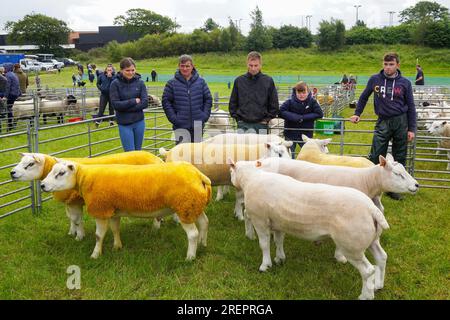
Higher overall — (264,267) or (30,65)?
(30,65)

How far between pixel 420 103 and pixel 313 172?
11.5 meters

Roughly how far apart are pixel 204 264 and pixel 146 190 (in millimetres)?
1012

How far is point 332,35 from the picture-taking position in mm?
58969

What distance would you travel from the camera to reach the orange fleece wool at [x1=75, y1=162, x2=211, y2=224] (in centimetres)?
446

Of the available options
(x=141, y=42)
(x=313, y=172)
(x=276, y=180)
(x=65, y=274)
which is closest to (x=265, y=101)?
(x=313, y=172)

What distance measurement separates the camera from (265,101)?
21.3ft

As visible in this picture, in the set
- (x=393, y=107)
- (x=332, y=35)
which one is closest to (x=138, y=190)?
(x=393, y=107)

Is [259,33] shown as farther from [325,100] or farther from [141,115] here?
[141,115]

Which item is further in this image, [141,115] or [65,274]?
[141,115]

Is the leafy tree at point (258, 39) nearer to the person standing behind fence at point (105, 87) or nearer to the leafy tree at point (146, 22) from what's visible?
the leafy tree at point (146, 22)

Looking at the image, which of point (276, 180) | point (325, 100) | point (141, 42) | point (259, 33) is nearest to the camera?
point (276, 180)

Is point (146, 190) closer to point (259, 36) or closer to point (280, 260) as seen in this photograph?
point (280, 260)

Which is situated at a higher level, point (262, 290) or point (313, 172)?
point (313, 172)

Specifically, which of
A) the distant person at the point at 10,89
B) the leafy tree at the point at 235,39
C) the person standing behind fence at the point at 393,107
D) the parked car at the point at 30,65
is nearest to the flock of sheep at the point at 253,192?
the person standing behind fence at the point at 393,107
